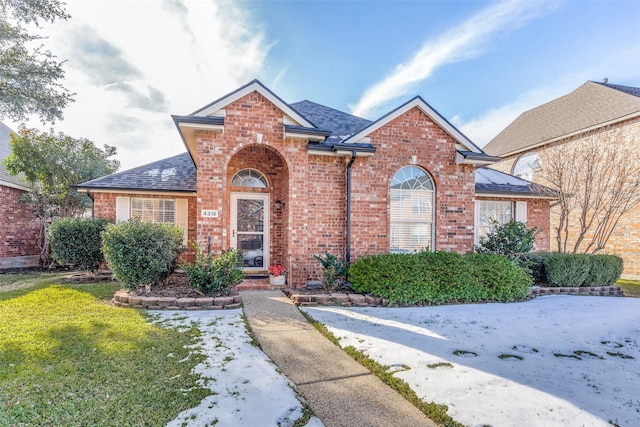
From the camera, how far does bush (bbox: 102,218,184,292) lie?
6.78 m

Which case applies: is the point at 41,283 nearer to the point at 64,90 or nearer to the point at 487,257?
the point at 64,90

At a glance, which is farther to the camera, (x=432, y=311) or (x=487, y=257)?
(x=487, y=257)

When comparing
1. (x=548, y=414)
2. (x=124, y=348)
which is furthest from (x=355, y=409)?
(x=124, y=348)

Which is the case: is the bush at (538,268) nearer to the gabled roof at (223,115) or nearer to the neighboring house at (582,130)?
the neighboring house at (582,130)

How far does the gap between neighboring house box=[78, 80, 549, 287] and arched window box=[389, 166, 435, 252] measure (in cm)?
3

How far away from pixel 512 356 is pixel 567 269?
6.94 m

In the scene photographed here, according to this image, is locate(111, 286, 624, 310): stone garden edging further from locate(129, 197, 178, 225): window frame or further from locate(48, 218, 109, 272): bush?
locate(129, 197, 178, 225): window frame

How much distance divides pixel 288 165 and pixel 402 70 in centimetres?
613

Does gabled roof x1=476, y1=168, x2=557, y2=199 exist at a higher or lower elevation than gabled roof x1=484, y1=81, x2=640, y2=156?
lower

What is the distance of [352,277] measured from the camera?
7688 millimetres

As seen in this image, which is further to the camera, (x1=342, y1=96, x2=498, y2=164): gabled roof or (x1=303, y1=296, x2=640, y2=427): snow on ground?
(x1=342, y1=96, x2=498, y2=164): gabled roof

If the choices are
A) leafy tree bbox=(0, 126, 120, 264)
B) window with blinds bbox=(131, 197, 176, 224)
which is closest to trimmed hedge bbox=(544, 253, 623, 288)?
window with blinds bbox=(131, 197, 176, 224)

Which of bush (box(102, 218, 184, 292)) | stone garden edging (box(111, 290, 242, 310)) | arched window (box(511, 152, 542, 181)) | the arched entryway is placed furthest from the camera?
arched window (box(511, 152, 542, 181))

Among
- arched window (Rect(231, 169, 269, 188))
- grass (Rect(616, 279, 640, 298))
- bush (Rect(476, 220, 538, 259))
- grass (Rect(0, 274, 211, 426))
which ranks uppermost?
arched window (Rect(231, 169, 269, 188))
